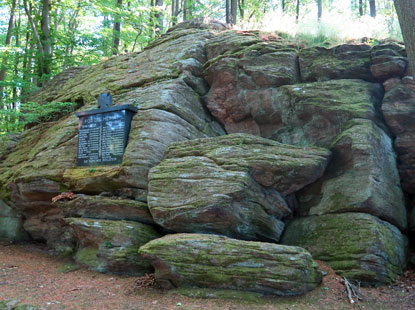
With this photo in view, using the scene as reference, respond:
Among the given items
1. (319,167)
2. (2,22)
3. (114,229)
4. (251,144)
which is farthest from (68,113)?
(2,22)

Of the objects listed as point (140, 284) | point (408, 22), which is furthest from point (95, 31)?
point (408, 22)

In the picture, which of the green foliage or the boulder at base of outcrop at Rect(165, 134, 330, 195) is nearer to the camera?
the boulder at base of outcrop at Rect(165, 134, 330, 195)

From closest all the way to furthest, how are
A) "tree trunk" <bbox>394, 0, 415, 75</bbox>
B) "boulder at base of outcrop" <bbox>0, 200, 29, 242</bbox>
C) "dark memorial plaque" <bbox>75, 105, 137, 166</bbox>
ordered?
"tree trunk" <bbox>394, 0, 415, 75</bbox>, "dark memorial plaque" <bbox>75, 105, 137, 166</bbox>, "boulder at base of outcrop" <bbox>0, 200, 29, 242</bbox>

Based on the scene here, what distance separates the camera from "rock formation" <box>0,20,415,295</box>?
19.7 ft

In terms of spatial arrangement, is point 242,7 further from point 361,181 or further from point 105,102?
point 361,181

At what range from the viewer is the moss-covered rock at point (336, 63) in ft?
29.7

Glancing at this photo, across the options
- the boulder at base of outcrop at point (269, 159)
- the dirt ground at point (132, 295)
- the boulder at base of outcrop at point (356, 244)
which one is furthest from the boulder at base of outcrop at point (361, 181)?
the dirt ground at point (132, 295)

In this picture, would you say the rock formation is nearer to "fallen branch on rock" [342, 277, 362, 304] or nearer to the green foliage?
"fallen branch on rock" [342, 277, 362, 304]

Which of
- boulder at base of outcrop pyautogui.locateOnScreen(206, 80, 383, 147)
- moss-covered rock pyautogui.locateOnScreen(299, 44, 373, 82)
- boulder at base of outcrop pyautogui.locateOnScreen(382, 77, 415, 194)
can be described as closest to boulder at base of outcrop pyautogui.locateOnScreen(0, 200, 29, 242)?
boulder at base of outcrop pyautogui.locateOnScreen(206, 80, 383, 147)

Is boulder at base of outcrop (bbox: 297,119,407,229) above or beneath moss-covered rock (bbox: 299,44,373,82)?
beneath

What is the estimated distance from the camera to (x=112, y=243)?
7.03 meters

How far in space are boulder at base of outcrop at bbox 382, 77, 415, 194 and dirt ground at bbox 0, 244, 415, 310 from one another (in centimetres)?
233

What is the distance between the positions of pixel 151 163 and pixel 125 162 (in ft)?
2.09

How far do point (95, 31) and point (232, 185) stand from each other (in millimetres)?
16905
